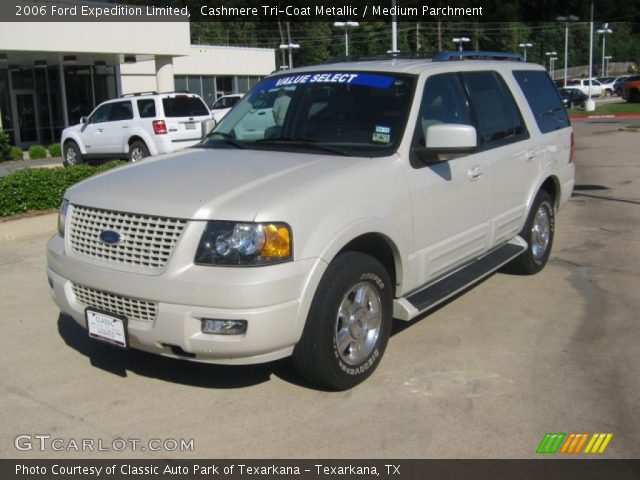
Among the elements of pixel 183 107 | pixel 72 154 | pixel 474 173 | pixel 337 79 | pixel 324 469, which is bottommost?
pixel 324 469

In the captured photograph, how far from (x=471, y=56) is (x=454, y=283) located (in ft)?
7.06

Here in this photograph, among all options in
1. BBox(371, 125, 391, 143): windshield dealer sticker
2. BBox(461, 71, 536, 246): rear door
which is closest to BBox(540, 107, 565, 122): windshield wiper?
BBox(461, 71, 536, 246): rear door

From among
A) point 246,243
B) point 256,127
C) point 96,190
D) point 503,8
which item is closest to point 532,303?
point 256,127

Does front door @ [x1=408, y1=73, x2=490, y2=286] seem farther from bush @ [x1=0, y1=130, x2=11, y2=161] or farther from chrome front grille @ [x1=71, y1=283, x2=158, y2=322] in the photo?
bush @ [x1=0, y1=130, x2=11, y2=161]

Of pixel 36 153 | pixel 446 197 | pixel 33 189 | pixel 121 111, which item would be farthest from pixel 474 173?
pixel 36 153

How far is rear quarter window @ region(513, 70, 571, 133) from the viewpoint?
21.5 feet

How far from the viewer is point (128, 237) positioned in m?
4.00

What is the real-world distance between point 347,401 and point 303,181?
4.37 feet

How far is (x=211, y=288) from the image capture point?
369 centimetres

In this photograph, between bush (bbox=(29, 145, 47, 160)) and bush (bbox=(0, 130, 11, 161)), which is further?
bush (bbox=(29, 145, 47, 160))

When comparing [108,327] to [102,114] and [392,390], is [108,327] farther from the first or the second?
[102,114]

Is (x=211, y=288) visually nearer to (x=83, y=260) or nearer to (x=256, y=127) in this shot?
(x=83, y=260)

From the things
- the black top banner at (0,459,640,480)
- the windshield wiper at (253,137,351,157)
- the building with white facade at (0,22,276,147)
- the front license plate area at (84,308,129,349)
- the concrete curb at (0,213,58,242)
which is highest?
the building with white facade at (0,22,276,147)

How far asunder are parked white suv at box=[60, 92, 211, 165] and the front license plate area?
12.3 meters
